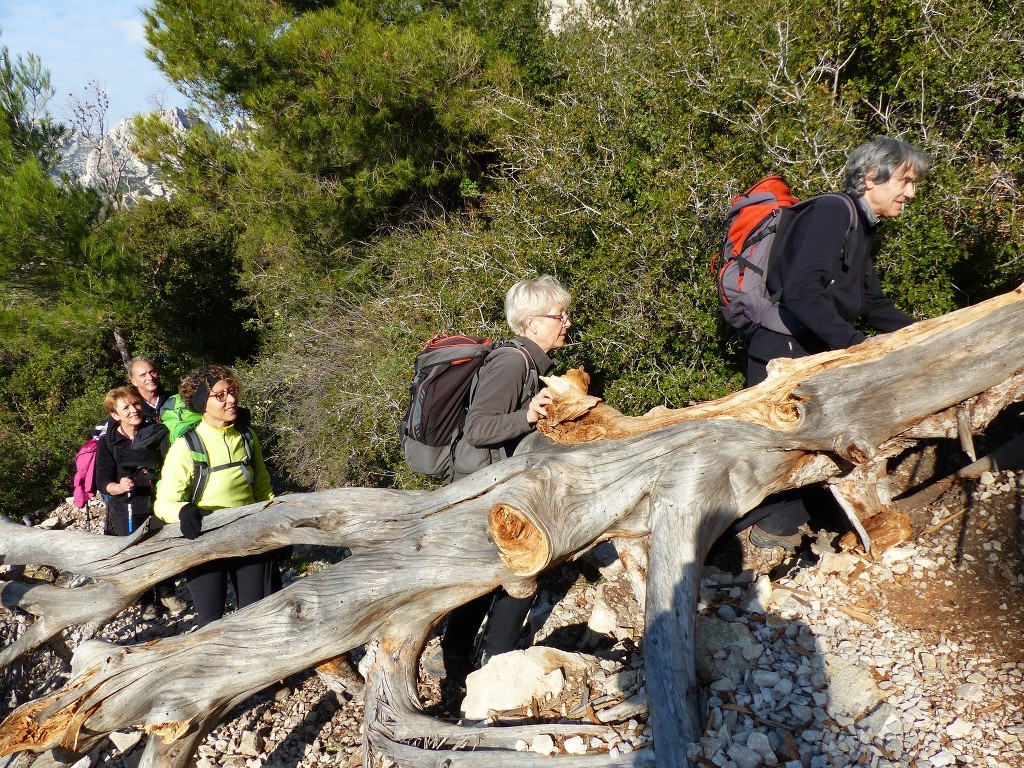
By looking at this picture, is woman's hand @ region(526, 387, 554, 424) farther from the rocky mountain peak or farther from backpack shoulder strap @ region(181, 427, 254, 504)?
the rocky mountain peak

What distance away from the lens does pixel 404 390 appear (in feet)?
20.3

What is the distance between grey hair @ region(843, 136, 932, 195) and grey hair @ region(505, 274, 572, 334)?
1.42m

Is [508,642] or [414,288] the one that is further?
[414,288]

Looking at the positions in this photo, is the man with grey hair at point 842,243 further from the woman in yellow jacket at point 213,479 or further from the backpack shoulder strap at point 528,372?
Result: the woman in yellow jacket at point 213,479

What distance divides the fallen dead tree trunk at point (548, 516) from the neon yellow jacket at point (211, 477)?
2.41ft

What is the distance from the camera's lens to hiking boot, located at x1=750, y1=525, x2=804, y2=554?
3773 millimetres

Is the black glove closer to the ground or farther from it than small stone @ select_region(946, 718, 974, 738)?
farther from it

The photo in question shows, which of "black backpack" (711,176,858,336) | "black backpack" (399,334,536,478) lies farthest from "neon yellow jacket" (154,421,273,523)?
"black backpack" (711,176,858,336)

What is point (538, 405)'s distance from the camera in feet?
9.84

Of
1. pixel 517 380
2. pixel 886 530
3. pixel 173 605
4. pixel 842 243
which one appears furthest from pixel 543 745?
pixel 173 605

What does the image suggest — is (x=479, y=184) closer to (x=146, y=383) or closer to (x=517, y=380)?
(x=146, y=383)

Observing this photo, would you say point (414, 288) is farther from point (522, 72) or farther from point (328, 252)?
point (522, 72)

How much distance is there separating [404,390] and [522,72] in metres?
4.97

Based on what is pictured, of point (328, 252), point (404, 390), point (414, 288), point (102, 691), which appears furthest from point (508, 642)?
point (328, 252)
